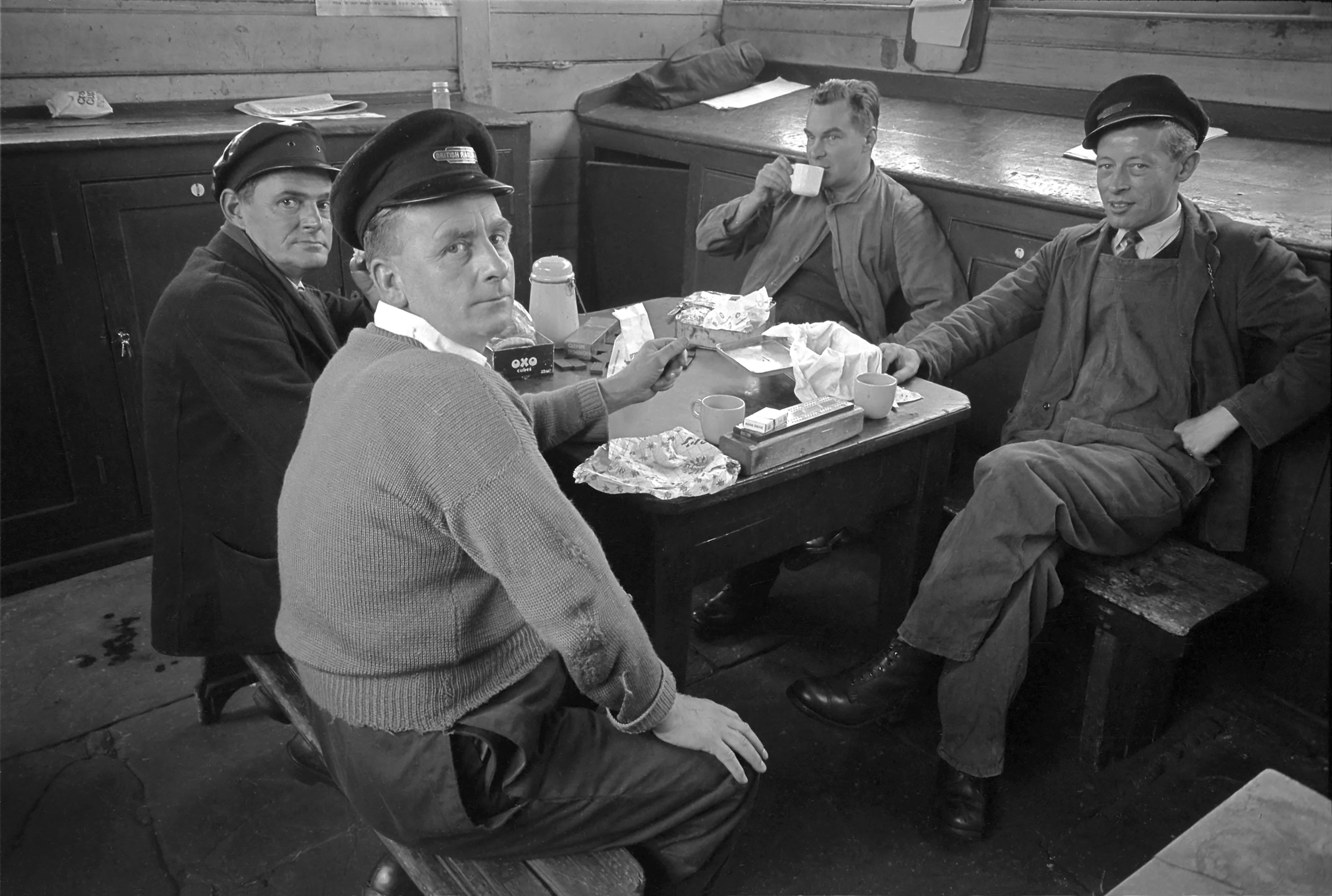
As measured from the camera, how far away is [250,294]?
7.40 feet

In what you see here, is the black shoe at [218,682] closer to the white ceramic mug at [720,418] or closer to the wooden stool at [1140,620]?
the white ceramic mug at [720,418]

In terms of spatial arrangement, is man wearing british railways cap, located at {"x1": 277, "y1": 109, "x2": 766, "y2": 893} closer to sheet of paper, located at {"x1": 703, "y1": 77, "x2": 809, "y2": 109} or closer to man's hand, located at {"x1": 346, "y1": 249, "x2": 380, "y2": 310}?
man's hand, located at {"x1": 346, "y1": 249, "x2": 380, "y2": 310}

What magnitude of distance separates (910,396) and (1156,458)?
71 cm

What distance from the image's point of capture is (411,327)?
1.58m

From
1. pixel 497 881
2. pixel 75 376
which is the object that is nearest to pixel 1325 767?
pixel 497 881

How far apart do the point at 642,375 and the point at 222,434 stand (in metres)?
1.01

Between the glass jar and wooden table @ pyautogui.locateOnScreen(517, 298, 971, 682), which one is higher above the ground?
the glass jar

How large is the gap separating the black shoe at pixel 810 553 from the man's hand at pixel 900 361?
2.89 feet

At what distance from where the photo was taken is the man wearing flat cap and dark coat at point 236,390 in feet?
7.25

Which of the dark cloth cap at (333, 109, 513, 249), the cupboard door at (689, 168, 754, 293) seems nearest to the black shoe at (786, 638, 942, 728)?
the dark cloth cap at (333, 109, 513, 249)

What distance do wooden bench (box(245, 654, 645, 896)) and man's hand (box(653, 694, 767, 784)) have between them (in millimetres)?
202

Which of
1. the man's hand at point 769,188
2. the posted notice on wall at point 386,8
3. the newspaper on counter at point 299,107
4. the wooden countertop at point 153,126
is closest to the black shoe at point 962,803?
the man's hand at point 769,188

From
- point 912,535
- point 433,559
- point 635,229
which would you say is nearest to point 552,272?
point 912,535

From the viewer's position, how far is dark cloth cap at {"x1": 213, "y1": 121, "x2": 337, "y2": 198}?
7.63 ft
